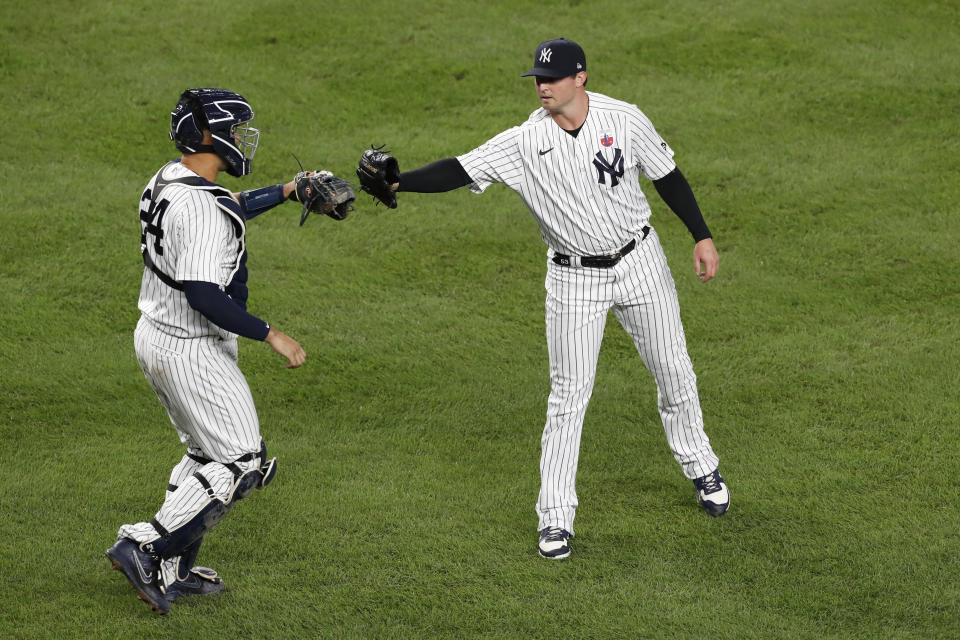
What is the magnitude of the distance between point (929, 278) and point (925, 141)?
7.24ft

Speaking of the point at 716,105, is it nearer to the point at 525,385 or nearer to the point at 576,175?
the point at 525,385

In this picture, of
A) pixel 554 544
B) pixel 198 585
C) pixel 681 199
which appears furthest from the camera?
pixel 681 199

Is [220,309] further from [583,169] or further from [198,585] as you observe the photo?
[583,169]

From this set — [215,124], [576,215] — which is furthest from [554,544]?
[215,124]

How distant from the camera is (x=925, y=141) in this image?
9.01 metres

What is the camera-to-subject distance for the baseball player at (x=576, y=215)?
4.55 meters

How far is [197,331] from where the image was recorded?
4121 mm

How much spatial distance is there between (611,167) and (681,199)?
431 millimetres

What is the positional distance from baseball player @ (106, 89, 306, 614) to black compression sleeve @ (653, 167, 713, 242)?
181 cm

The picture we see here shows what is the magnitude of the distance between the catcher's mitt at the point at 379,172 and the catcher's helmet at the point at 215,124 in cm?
60

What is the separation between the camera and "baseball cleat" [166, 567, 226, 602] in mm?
4289

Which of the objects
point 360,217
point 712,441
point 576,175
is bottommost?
point 712,441

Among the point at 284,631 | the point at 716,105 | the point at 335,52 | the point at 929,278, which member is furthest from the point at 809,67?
the point at 284,631

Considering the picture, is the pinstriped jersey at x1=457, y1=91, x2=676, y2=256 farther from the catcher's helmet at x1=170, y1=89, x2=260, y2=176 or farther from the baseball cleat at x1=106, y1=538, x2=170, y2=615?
the baseball cleat at x1=106, y1=538, x2=170, y2=615
